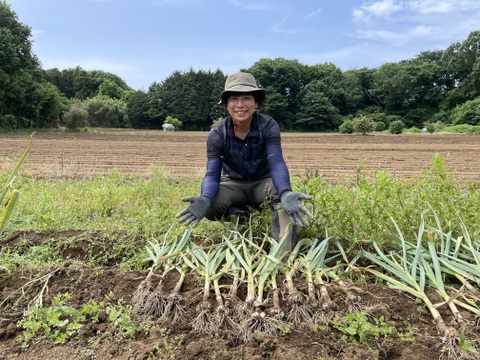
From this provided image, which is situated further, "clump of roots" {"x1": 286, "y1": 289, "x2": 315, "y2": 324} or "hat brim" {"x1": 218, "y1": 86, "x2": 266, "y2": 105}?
"hat brim" {"x1": 218, "y1": 86, "x2": 266, "y2": 105}

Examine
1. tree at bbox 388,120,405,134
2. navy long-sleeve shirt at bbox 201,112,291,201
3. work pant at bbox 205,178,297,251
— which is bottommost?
tree at bbox 388,120,405,134

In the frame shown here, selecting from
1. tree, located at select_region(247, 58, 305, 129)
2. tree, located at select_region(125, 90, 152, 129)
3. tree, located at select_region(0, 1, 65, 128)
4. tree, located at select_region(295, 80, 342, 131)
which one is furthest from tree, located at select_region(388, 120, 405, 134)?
tree, located at select_region(125, 90, 152, 129)

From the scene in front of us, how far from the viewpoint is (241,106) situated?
122 inches

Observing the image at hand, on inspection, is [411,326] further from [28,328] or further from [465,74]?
[465,74]

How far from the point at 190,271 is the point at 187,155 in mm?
12416

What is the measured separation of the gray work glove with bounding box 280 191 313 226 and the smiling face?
829 mm

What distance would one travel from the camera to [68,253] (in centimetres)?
328

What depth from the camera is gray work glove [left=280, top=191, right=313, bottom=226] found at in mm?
2626

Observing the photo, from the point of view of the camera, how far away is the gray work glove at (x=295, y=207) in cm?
263

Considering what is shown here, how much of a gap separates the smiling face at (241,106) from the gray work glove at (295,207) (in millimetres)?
829

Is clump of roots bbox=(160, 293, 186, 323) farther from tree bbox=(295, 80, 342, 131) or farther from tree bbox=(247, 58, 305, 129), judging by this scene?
tree bbox=(247, 58, 305, 129)

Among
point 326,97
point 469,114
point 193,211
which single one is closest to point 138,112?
point 326,97

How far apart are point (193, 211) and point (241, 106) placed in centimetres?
98

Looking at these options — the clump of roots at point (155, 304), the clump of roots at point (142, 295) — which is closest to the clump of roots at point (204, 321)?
the clump of roots at point (155, 304)
